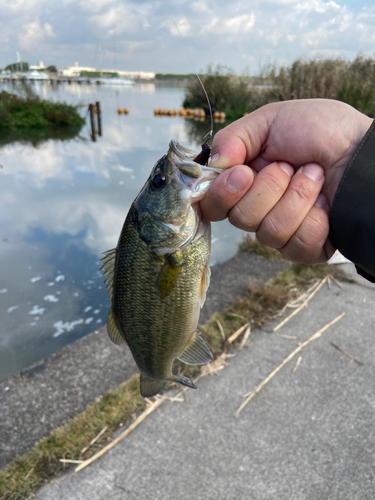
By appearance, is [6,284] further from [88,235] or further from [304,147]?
[304,147]

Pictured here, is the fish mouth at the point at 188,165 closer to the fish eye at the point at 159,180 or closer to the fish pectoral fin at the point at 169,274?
the fish eye at the point at 159,180

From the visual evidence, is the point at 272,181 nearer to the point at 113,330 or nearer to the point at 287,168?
the point at 287,168

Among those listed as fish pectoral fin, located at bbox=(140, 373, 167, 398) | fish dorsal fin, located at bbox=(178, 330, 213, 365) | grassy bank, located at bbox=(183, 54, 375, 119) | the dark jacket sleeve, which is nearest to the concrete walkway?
fish pectoral fin, located at bbox=(140, 373, 167, 398)

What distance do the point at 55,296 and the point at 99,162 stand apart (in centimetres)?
856

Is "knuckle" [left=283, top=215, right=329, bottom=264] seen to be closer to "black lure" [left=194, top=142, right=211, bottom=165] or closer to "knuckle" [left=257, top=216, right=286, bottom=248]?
"knuckle" [left=257, top=216, right=286, bottom=248]

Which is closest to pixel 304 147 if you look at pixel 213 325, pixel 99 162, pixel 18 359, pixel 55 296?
pixel 213 325

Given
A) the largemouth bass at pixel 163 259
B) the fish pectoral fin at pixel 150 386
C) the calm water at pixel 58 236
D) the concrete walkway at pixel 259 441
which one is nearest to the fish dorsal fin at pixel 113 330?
the largemouth bass at pixel 163 259

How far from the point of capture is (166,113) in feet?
89.9

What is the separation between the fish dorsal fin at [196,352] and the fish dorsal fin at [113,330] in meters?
0.33

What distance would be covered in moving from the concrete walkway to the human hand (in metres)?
1.81

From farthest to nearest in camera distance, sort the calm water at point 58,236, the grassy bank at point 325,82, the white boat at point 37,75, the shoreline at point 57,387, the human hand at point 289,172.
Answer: the white boat at point 37,75, the grassy bank at point 325,82, the calm water at point 58,236, the shoreline at point 57,387, the human hand at point 289,172

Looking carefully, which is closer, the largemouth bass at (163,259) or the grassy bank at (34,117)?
the largemouth bass at (163,259)

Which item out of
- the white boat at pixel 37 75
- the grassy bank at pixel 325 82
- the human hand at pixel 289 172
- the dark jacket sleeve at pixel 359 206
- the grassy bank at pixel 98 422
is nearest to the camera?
the dark jacket sleeve at pixel 359 206

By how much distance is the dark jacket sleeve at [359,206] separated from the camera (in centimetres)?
154
